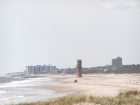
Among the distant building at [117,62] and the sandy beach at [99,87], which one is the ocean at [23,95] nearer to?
the sandy beach at [99,87]

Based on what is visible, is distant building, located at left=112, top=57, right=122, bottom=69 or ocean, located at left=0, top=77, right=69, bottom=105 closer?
ocean, located at left=0, top=77, right=69, bottom=105

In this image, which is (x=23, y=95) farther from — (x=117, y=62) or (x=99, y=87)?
(x=117, y=62)

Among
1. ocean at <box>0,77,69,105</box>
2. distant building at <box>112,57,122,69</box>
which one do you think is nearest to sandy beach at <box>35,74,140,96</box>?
ocean at <box>0,77,69,105</box>

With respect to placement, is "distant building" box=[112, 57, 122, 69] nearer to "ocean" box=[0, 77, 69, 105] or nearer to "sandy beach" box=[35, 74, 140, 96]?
"sandy beach" box=[35, 74, 140, 96]

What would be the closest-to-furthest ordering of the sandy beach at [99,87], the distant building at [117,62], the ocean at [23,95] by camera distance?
1. the ocean at [23,95]
2. the sandy beach at [99,87]
3. the distant building at [117,62]

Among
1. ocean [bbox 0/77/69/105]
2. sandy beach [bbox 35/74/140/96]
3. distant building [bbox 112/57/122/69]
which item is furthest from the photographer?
distant building [bbox 112/57/122/69]

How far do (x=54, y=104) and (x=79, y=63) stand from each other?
2002 inches

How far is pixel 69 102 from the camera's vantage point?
12180mm

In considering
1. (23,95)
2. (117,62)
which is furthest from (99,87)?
(117,62)

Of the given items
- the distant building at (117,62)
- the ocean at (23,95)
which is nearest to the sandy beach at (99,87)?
the ocean at (23,95)

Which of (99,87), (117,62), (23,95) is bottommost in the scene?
(23,95)

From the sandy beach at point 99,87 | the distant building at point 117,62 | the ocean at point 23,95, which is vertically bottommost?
the ocean at point 23,95

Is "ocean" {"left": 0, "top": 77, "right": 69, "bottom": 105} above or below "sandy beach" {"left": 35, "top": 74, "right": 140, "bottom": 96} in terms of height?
below

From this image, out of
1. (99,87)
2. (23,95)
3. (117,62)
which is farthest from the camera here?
(117,62)
